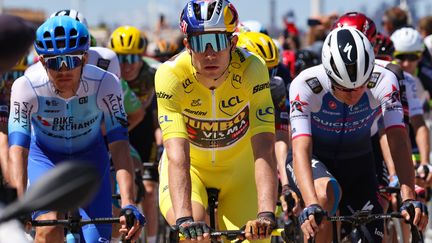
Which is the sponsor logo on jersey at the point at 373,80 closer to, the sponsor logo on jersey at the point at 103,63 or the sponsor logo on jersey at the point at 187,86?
the sponsor logo on jersey at the point at 187,86

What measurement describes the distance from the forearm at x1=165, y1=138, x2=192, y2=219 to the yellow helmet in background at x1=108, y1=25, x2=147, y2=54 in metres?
5.34

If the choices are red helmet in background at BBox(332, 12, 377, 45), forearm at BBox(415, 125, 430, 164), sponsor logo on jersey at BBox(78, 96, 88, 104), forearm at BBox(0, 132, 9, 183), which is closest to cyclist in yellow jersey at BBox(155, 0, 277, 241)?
sponsor logo on jersey at BBox(78, 96, 88, 104)

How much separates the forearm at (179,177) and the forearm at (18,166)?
3.38 feet

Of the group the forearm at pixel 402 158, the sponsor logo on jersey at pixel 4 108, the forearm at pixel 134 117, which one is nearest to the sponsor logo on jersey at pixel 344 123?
the forearm at pixel 402 158

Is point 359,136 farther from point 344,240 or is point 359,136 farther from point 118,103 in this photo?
point 118,103

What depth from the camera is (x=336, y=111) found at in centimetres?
715

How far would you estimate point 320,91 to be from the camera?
22.9 ft

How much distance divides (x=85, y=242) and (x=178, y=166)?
1.00m

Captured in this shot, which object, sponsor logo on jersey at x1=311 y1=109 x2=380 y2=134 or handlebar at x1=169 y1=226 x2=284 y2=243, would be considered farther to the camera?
sponsor logo on jersey at x1=311 y1=109 x2=380 y2=134

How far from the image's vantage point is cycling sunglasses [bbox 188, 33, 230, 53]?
20.4ft

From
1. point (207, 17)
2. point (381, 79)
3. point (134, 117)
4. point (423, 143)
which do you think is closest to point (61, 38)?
point (207, 17)

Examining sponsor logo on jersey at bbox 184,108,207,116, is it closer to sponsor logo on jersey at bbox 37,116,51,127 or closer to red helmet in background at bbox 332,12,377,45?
sponsor logo on jersey at bbox 37,116,51,127

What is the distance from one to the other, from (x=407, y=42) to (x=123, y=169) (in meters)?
5.17

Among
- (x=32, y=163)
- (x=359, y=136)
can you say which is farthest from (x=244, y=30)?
(x=32, y=163)
